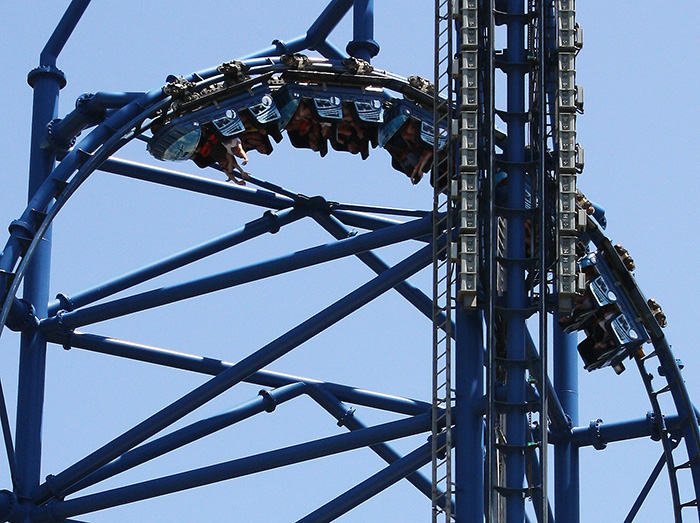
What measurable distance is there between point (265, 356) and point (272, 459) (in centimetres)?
113

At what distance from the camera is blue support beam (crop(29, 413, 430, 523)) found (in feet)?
87.7

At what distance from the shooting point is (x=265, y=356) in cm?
2677

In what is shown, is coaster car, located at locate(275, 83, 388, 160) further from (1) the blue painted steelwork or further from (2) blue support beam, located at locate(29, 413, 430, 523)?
(2) blue support beam, located at locate(29, 413, 430, 523)

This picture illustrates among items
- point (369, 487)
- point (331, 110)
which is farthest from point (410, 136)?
point (369, 487)

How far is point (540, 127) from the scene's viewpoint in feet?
84.3

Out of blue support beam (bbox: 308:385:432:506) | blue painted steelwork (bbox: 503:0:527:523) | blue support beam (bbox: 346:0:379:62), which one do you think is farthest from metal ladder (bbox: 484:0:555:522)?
blue support beam (bbox: 308:385:432:506)

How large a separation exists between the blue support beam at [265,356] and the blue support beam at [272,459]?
0.54 metres

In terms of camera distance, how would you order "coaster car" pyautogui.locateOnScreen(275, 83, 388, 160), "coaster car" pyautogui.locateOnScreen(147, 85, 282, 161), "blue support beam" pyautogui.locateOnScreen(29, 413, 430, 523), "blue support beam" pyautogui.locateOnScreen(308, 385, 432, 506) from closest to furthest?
"blue support beam" pyautogui.locateOnScreen(29, 413, 430, 523)
"coaster car" pyautogui.locateOnScreen(147, 85, 282, 161)
"coaster car" pyautogui.locateOnScreen(275, 83, 388, 160)
"blue support beam" pyautogui.locateOnScreen(308, 385, 432, 506)

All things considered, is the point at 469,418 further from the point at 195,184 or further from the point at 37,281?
the point at 195,184

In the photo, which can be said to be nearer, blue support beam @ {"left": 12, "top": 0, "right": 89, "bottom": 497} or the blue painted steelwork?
the blue painted steelwork

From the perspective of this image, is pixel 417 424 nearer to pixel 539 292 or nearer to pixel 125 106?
pixel 539 292

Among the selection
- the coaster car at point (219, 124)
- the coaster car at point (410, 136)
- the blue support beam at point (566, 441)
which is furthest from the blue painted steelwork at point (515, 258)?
the blue support beam at point (566, 441)

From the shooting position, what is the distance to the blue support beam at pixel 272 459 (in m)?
26.7

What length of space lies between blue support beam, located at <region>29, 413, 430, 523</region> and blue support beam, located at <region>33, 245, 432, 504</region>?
0.54 meters
